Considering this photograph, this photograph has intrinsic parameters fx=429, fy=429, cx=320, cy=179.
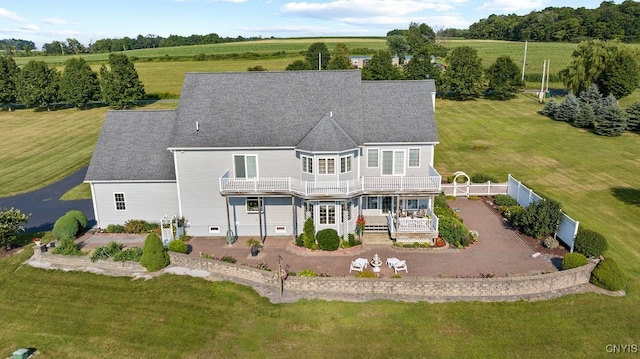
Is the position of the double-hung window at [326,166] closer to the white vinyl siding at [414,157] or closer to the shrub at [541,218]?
the white vinyl siding at [414,157]

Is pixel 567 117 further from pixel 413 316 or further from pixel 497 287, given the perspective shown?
pixel 413 316

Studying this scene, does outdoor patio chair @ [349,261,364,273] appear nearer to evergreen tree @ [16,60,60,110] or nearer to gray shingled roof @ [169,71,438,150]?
gray shingled roof @ [169,71,438,150]

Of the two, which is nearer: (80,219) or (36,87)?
(80,219)

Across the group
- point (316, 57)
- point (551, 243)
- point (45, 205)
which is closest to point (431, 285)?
point (551, 243)

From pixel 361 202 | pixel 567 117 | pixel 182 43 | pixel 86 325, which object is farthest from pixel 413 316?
pixel 182 43

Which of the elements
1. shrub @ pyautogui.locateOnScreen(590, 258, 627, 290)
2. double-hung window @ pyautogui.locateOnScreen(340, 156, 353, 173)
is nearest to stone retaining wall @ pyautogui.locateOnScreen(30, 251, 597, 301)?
shrub @ pyautogui.locateOnScreen(590, 258, 627, 290)

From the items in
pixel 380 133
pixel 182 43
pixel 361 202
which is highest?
pixel 182 43

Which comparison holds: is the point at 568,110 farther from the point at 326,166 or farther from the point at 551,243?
the point at 326,166
